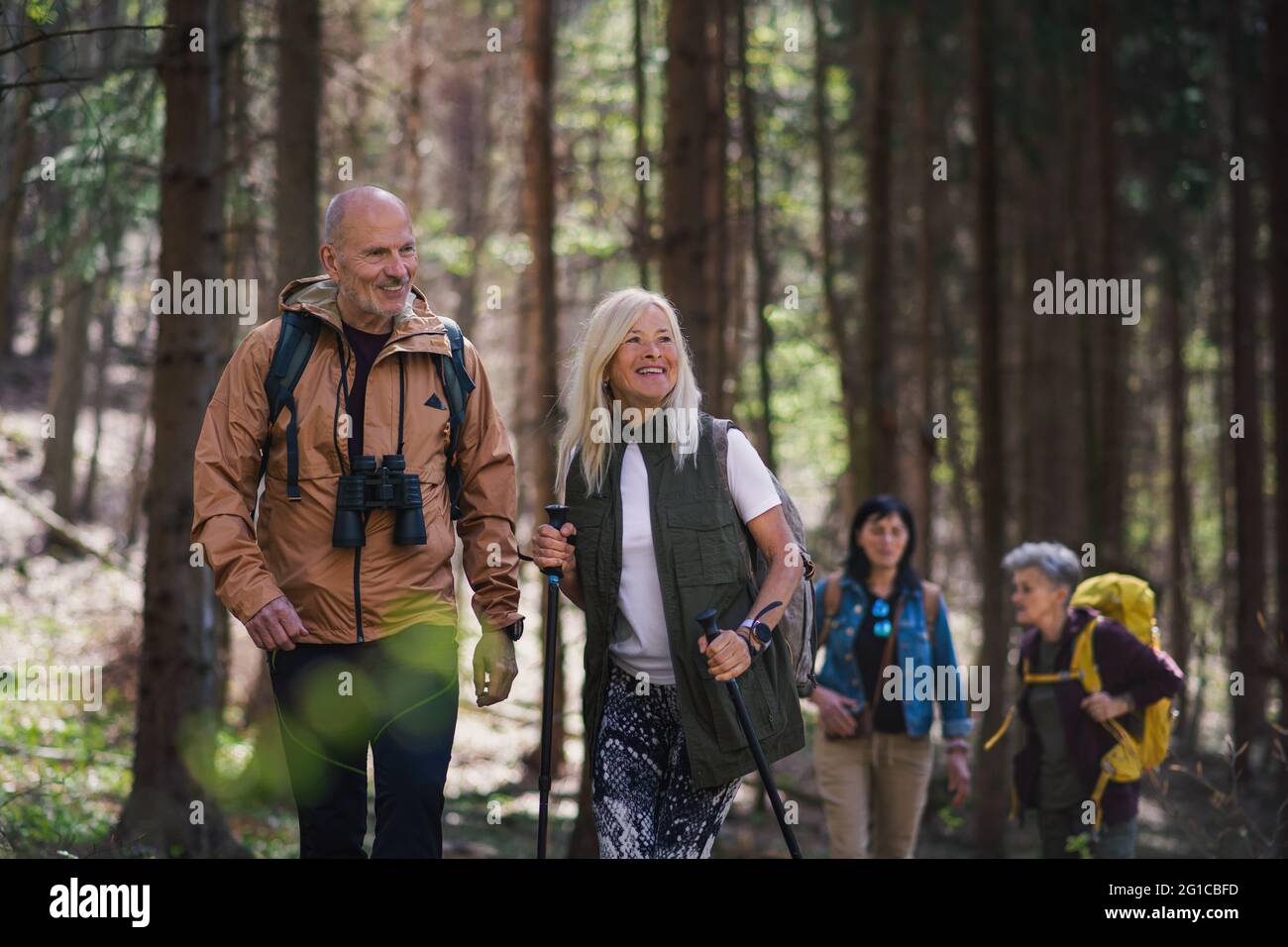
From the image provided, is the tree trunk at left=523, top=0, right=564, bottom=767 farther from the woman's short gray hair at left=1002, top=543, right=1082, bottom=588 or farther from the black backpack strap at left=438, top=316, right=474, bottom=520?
the black backpack strap at left=438, top=316, right=474, bottom=520

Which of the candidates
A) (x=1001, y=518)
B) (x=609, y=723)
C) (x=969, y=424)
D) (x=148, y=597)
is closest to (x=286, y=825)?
(x=148, y=597)

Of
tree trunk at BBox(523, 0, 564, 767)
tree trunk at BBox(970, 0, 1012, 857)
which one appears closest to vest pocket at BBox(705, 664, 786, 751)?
tree trunk at BBox(970, 0, 1012, 857)

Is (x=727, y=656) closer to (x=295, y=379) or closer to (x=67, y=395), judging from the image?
(x=295, y=379)

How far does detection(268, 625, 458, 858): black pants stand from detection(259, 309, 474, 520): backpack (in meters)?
0.56

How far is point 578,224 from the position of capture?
71.7 feet

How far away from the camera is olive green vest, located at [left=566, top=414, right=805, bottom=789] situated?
15.6ft

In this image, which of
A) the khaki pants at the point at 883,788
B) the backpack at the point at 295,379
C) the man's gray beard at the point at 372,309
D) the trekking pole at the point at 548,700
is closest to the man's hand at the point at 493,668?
the trekking pole at the point at 548,700

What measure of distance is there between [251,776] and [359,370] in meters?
9.15

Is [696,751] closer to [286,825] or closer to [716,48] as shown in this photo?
[286,825]

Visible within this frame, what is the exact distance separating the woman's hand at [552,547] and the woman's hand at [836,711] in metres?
3.29

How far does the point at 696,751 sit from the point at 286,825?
24.3ft
